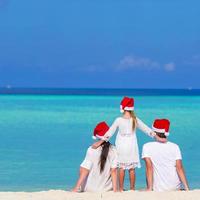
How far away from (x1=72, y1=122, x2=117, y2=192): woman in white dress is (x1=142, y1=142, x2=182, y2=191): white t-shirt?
43cm

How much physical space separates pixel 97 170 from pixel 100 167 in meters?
0.06

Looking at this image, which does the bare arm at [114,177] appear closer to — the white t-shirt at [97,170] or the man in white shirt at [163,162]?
the white t-shirt at [97,170]

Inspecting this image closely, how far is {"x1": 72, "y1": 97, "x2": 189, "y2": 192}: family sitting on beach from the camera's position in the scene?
895cm

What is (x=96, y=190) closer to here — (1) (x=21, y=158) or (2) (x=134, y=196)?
(2) (x=134, y=196)

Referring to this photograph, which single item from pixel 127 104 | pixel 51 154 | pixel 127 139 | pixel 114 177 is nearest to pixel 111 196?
pixel 114 177

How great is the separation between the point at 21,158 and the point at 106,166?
919 cm

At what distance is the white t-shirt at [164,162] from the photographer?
8930 mm

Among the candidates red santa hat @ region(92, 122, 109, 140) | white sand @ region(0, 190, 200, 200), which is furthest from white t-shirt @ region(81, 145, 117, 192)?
white sand @ region(0, 190, 200, 200)

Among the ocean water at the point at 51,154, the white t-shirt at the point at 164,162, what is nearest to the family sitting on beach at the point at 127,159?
the white t-shirt at the point at 164,162

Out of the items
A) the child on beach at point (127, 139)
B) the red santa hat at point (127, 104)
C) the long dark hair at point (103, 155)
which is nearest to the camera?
the long dark hair at point (103, 155)

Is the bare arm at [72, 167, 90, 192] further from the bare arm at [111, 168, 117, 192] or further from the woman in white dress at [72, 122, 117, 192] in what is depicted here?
the bare arm at [111, 168, 117, 192]

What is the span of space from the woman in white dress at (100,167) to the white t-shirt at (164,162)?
43 centimetres

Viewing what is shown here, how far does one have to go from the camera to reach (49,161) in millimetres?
17469

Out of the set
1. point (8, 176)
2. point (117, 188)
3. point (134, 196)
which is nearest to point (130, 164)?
point (117, 188)
